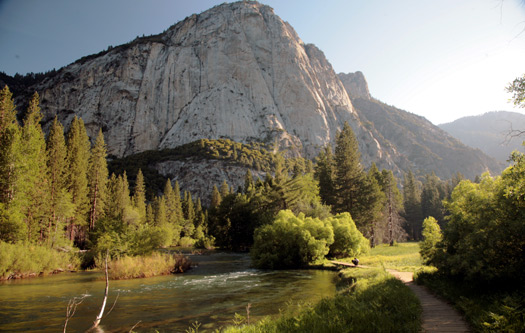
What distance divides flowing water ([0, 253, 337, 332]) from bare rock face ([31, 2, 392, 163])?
111 m

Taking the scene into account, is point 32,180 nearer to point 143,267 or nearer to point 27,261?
point 27,261

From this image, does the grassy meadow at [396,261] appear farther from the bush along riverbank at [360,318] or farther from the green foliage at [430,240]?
the bush along riverbank at [360,318]

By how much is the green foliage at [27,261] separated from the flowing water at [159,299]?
66.2 inches

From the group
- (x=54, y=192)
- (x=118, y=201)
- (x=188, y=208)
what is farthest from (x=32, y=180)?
(x=188, y=208)

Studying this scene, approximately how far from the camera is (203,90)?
5689 inches

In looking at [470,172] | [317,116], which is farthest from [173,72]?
[470,172]

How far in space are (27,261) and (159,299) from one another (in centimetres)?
1645

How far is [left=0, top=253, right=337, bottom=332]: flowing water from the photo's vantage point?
40.6 ft

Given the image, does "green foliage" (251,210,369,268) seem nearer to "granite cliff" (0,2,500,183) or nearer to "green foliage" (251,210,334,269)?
"green foliage" (251,210,334,269)

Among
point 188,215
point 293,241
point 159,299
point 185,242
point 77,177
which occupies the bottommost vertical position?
point 185,242

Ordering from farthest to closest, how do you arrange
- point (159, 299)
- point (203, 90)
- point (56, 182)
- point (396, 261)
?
1. point (203, 90)
2. point (56, 182)
3. point (396, 261)
4. point (159, 299)

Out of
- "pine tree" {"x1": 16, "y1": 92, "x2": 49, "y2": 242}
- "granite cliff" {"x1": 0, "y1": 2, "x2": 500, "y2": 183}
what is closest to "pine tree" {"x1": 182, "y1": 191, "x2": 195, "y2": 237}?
"granite cliff" {"x1": 0, "y1": 2, "x2": 500, "y2": 183}

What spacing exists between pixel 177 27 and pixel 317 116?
9373 cm

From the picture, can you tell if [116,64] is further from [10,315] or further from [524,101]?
[524,101]
